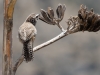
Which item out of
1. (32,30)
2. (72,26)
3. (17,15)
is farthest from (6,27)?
(17,15)

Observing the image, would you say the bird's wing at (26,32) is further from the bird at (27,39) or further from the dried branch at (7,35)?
the dried branch at (7,35)

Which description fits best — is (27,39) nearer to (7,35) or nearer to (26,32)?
(26,32)

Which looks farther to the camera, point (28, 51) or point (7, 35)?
point (28, 51)

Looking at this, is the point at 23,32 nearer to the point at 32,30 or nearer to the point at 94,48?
the point at 32,30

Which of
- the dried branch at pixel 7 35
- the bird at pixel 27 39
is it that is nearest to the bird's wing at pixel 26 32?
the bird at pixel 27 39

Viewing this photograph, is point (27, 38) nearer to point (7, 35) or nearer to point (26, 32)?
point (26, 32)

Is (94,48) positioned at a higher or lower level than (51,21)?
lower

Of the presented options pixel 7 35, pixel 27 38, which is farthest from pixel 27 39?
pixel 7 35

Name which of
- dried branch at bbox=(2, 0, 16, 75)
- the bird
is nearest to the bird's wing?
the bird
